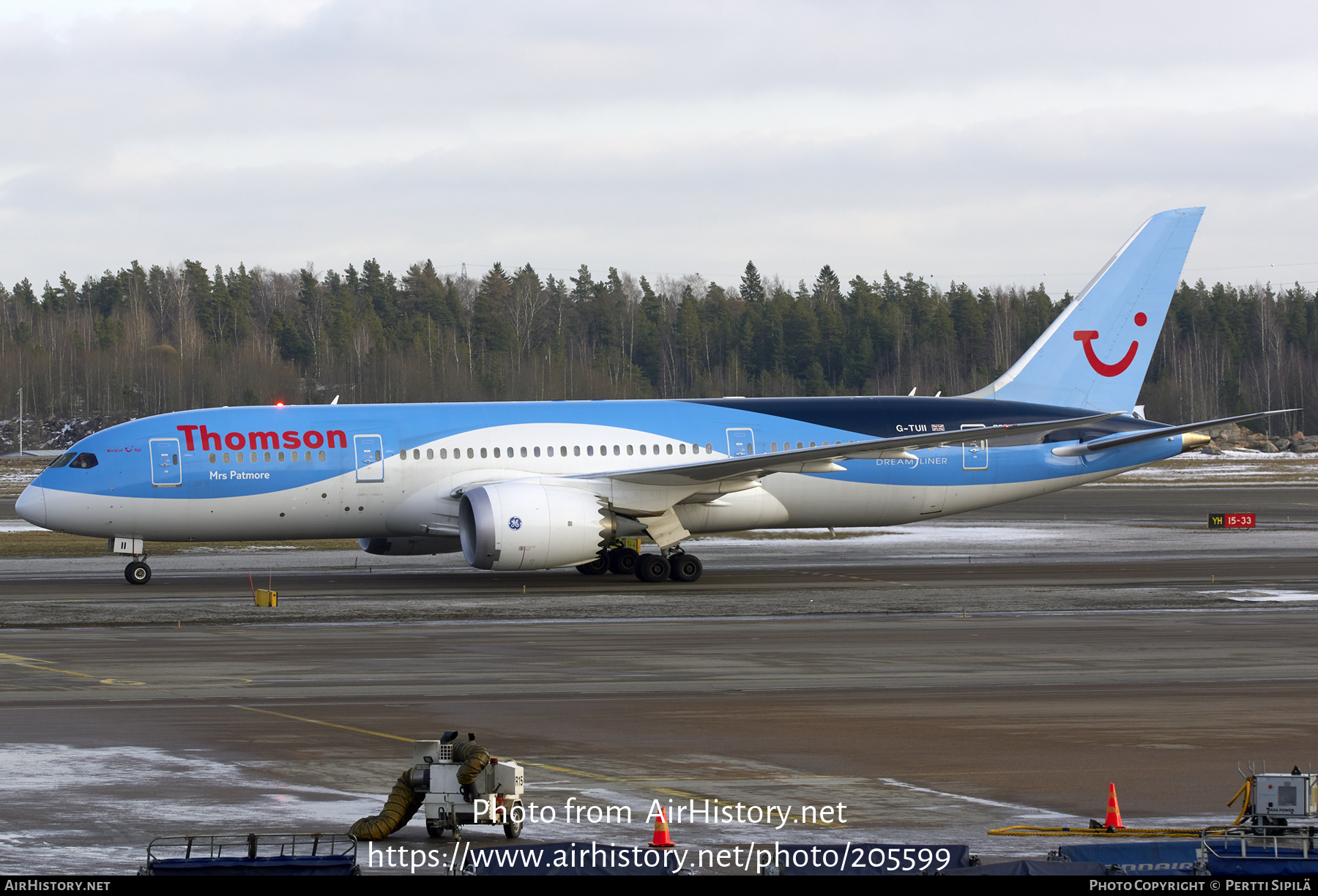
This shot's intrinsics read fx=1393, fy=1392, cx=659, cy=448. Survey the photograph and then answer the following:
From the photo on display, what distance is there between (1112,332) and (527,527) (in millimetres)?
15489

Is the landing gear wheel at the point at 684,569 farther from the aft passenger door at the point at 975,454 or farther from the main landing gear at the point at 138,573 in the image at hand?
the main landing gear at the point at 138,573

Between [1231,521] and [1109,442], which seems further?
[1231,521]

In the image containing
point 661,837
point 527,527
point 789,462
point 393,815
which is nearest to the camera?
point 661,837

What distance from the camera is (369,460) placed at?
27734 millimetres

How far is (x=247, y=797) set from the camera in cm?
1001

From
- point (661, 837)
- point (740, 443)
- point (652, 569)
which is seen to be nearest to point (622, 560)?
point (652, 569)

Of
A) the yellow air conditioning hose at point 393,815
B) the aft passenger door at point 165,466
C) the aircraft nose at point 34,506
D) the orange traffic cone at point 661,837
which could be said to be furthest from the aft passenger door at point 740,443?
the orange traffic cone at point 661,837

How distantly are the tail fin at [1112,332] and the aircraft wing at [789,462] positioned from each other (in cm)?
399

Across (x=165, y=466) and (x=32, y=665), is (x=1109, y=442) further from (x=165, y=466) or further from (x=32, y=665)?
(x=32, y=665)

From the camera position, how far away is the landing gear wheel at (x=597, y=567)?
1163 inches

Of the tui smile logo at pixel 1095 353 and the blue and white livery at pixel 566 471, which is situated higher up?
the tui smile logo at pixel 1095 353

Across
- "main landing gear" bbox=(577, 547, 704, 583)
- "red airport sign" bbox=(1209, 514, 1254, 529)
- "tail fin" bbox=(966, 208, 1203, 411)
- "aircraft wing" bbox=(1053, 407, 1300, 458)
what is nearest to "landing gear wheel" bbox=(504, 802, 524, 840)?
"main landing gear" bbox=(577, 547, 704, 583)

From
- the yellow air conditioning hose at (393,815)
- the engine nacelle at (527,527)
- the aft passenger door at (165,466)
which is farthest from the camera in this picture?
the aft passenger door at (165,466)

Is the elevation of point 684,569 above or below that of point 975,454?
below
